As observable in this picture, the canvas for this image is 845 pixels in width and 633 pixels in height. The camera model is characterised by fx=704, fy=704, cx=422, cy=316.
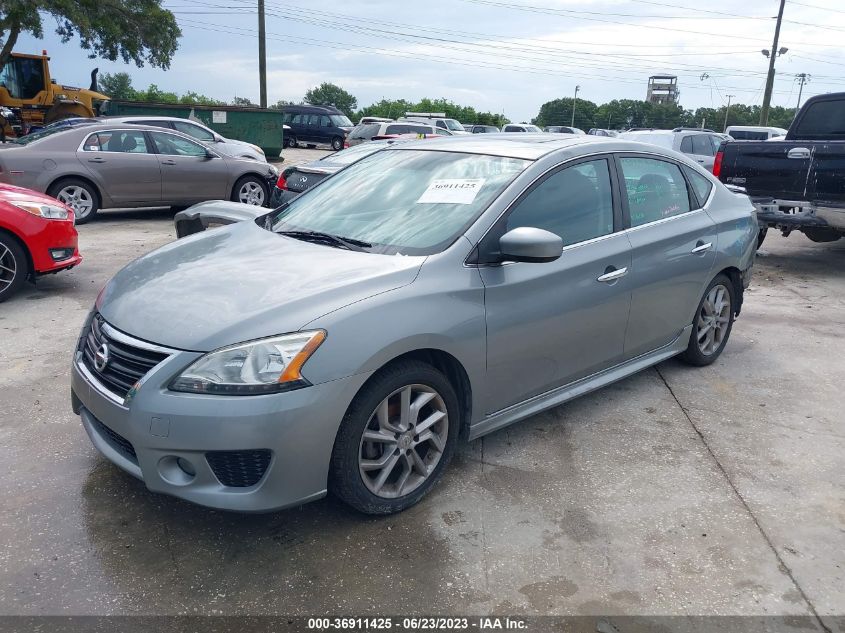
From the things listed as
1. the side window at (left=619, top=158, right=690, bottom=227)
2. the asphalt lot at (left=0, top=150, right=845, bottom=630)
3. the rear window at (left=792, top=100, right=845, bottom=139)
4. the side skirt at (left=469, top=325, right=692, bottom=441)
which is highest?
the rear window at (left=792, top=100, right=845, bottom=139)

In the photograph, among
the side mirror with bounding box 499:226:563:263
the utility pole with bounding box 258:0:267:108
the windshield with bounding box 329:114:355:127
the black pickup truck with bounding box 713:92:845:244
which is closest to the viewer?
the side mirror with bounding box 499:226:563:263

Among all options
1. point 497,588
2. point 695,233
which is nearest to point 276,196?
point 695,233

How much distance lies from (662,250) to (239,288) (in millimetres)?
2556

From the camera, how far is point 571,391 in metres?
3.87

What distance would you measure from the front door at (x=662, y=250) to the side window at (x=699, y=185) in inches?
3.3

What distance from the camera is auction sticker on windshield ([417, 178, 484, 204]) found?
3.54 meters

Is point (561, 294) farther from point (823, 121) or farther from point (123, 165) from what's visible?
point (123, 165)

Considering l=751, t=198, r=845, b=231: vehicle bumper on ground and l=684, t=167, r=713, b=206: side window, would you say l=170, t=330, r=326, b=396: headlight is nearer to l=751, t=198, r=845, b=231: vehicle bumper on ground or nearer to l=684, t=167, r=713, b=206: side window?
l=684, t=167, r=713, b=206: side window

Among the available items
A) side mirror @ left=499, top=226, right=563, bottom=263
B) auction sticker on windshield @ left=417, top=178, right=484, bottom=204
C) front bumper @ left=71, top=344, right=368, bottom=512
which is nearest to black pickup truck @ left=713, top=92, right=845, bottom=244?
auction sticker on windshield @ left=417, top=178, right=484, bottom=204

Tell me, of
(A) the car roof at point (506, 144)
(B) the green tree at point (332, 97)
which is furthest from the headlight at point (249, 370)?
(B) the green tree at point (332, 97)

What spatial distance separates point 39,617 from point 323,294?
1.54 metres

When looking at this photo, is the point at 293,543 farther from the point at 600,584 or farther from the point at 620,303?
the point at 620,303

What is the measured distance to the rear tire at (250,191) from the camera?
11773 millimetres

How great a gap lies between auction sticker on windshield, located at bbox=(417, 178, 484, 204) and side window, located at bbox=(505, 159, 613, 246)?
0.25m
